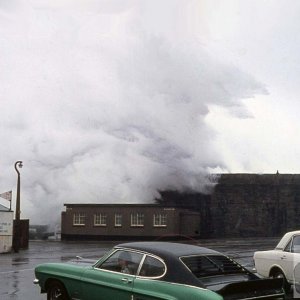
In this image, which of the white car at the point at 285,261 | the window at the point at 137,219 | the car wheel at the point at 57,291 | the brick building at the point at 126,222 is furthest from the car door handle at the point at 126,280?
the window at the point at 137,219

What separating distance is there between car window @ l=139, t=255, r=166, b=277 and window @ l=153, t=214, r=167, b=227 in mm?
33590

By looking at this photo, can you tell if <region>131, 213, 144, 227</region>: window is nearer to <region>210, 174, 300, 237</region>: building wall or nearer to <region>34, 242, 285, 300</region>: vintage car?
<region>210, 174, 300, 237</region>: building wall

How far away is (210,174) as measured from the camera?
47125mm

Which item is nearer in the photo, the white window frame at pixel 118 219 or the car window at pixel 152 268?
the car window at pixel 152 268

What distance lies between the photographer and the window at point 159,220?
4072 centimetres

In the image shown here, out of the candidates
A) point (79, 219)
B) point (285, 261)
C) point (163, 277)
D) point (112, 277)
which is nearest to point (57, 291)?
point (112, 277)

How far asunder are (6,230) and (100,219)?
53.7 ft

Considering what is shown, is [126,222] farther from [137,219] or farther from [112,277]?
[112,277]

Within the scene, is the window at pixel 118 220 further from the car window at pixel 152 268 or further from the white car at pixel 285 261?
the car window at pixel 152 268

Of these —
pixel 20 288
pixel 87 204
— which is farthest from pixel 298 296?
pixel 87 204

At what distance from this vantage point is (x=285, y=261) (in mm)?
10625

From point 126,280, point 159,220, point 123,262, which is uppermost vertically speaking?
point 159,220

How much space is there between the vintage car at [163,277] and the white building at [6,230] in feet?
62.0

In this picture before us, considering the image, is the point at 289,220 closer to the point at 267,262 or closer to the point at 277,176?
the point at 277,176
